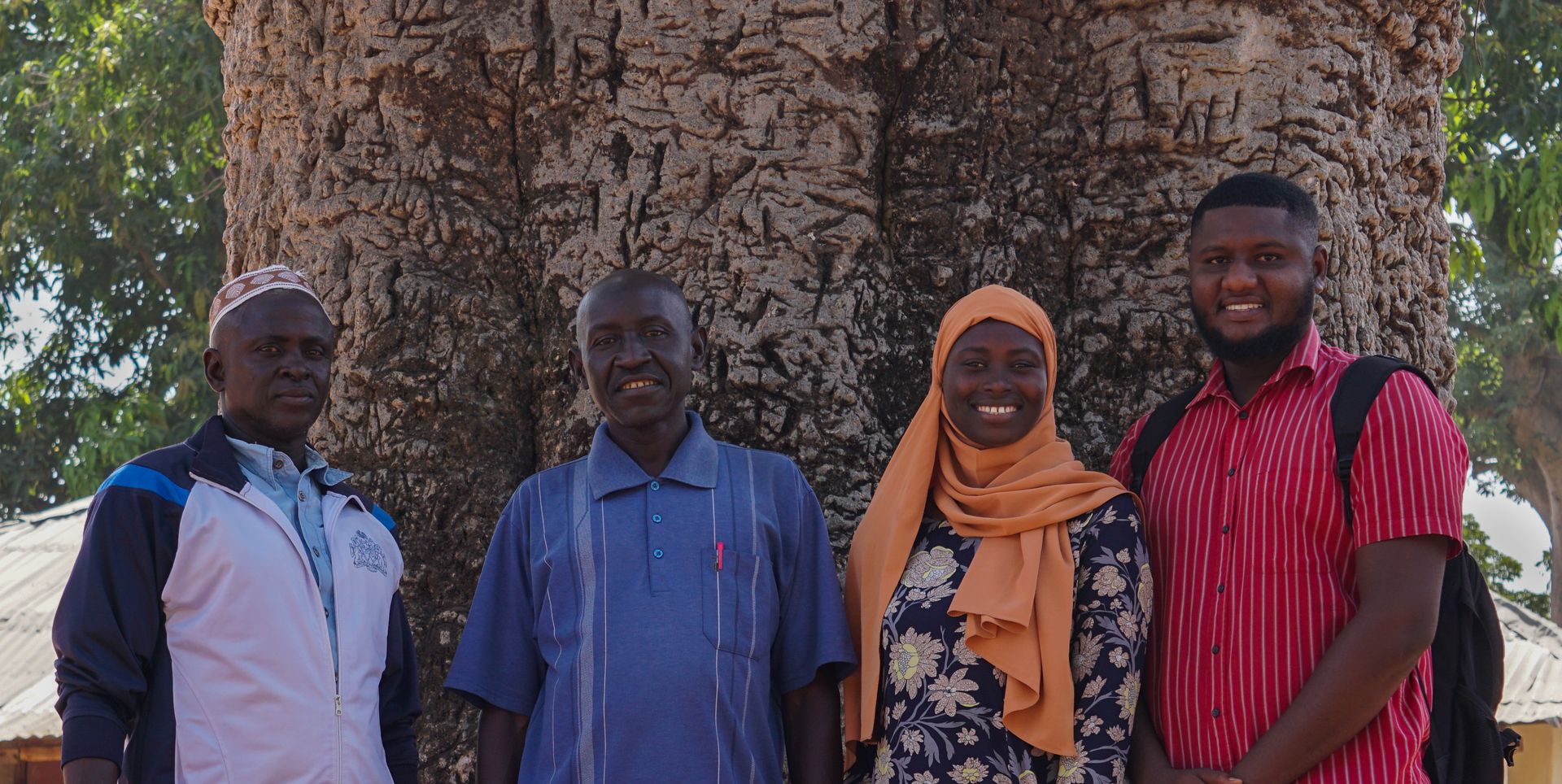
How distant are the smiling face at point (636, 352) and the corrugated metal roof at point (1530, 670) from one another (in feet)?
23.0

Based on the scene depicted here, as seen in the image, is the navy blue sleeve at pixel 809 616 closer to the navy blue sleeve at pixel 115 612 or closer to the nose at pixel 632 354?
the nose at pixel 632 354

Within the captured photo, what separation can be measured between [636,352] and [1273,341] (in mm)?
1172

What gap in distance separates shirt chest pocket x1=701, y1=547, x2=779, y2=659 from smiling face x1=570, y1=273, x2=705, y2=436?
0.30 metres

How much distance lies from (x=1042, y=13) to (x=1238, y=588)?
1.62 metres

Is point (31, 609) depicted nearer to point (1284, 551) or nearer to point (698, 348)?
point (698, 348)

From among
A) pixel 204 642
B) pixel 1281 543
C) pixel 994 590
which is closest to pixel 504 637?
pixel 204 642

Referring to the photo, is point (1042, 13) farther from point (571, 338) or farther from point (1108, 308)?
point (571, 338)

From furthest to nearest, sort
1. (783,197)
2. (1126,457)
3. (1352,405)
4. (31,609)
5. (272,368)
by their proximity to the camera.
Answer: (31,609) → (783,197) → (1126,457) → (272,368) → (1352,405)

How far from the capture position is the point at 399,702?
9.55 ft

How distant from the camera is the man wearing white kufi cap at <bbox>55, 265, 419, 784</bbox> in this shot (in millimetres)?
2508

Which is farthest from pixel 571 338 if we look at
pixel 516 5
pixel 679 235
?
pixel 516 5

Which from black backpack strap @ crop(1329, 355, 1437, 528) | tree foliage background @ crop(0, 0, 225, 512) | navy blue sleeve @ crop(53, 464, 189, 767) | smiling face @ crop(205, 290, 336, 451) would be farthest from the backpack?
tree foliage background @ crop(0, 0, 225, 512)

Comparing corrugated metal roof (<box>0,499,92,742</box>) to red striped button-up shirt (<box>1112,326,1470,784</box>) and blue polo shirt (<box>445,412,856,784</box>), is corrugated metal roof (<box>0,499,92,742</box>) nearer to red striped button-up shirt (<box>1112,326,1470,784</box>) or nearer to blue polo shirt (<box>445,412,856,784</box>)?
blue polo shirt (<box>445,412,856,784</box>)

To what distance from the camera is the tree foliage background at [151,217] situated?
1136 cm
